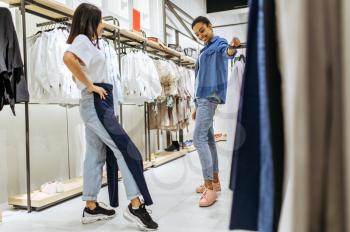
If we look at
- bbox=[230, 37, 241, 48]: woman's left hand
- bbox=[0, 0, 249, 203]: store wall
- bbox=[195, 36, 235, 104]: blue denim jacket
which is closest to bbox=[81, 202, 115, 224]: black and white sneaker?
bbox=[0, 0, 249, 203]: store wall

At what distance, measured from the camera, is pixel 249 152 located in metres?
0.55

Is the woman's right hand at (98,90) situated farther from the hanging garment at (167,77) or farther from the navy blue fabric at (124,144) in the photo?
the hanging garment at (167,77)

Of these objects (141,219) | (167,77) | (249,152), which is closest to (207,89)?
(141,219)

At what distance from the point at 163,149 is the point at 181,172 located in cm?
150

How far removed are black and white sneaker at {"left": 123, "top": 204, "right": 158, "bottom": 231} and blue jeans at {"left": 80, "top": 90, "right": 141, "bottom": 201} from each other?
83mm

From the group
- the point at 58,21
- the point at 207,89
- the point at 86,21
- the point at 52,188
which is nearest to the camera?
the point at 86,21

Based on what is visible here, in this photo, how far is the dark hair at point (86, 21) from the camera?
203cm

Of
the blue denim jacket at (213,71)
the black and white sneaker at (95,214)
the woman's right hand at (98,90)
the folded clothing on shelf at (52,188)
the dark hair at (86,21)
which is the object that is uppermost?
the dark hair at (86,21)

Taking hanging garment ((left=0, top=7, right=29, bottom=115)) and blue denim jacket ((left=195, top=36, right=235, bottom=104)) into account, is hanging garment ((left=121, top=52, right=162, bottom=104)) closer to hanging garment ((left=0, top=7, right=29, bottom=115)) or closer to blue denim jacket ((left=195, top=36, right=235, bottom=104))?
blue denim jacket ((left=195, top=36, right=235, bottom=104))

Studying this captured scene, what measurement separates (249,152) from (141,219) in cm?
149

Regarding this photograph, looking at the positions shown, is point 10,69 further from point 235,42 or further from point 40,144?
point 235,42

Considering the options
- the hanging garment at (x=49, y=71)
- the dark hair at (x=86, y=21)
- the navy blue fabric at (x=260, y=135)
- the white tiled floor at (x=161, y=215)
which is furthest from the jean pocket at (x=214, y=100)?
the navy blue fabric at (x=260, y=135)

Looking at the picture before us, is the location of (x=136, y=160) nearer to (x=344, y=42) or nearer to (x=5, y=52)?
(x=5, y=52)

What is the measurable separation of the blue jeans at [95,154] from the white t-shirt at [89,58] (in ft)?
0.38
